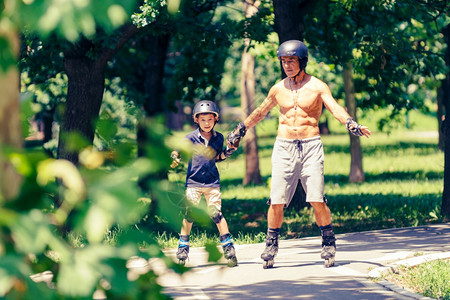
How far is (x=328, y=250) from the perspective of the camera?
7.34 meters

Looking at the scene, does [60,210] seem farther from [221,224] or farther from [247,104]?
[247,104]

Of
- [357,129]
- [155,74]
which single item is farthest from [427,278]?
[155,74]

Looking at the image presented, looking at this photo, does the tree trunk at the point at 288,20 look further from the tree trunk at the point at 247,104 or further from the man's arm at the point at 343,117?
the tree trunk at the point at 247,104

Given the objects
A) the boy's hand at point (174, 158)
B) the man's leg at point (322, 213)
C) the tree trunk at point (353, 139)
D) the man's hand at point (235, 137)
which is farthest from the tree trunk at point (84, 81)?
the tree trunk at point (353, 139)

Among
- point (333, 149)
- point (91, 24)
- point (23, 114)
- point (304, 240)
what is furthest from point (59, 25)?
point (333, 149)

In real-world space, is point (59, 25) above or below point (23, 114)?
above

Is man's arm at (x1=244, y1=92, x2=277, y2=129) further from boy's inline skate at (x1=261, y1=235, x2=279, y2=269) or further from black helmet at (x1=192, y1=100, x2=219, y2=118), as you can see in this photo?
boy's inline skate at (x1=261, y1=235, x2=279, y2=269)

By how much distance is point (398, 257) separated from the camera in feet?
25.1

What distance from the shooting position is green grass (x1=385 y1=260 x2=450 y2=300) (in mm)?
6164

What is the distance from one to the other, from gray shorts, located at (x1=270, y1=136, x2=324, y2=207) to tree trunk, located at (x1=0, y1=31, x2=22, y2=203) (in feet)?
17.1

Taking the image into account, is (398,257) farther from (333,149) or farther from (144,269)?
(333,149)

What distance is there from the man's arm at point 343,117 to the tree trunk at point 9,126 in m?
5.01

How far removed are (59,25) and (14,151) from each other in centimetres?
43

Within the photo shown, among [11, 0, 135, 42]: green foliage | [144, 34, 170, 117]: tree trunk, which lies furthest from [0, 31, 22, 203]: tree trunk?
[144, 34, 170, 117]: tree trunk
